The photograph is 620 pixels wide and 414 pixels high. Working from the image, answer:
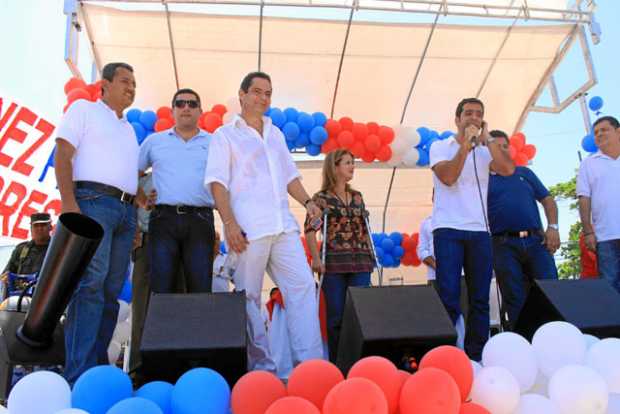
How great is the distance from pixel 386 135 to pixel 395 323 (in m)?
4.67

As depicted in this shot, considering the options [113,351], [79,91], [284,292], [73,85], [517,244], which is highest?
[73,85]

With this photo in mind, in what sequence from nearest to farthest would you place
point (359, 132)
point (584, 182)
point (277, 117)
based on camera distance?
point (584, 182) → point (277, 117) → point (359, 132)

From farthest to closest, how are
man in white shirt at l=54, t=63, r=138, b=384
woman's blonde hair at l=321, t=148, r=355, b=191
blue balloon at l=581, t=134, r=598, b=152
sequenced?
blue balloon at l=581, t=134, r=598, b=152 < woman's blonde hair at l=321, t=148, r=355, b=191 < man in white shirt at l=54, t=63, r=138, b=384

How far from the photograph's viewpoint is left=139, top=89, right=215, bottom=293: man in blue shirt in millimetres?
2943

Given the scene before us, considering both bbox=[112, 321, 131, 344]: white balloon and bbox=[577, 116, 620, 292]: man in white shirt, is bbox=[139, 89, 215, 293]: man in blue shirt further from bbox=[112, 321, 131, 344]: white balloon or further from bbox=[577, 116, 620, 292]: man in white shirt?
bbox=[577, 116, 620, 292]: man in white shirt

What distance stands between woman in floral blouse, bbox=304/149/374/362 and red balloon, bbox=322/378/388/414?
187cm

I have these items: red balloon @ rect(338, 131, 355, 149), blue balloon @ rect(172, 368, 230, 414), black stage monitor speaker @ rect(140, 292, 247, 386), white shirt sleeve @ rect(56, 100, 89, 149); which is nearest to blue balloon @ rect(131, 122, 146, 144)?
red balloon @ rect(338, 131, 355, 149)

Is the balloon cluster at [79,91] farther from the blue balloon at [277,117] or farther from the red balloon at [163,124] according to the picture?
the blue balloon at [277,117]

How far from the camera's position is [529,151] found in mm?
6938

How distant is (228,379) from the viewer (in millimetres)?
1979

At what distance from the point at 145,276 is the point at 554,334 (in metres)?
2.66

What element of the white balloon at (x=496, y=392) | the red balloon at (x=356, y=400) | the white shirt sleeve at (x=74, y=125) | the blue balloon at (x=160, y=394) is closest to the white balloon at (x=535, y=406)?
the white balloon at (x=496, y=392)

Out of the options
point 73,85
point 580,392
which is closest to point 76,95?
point 73,85

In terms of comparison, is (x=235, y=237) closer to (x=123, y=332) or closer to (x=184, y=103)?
(x=184, y=103)
